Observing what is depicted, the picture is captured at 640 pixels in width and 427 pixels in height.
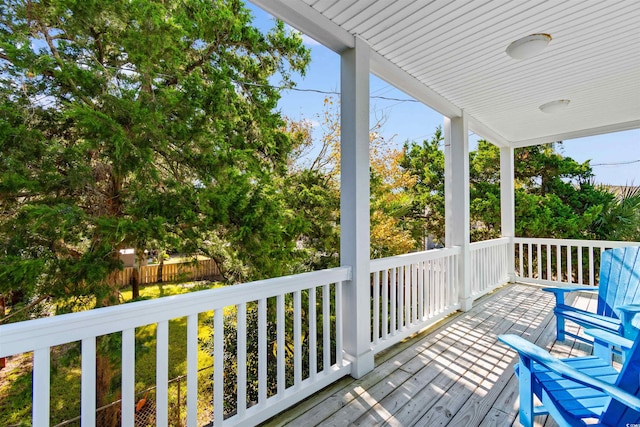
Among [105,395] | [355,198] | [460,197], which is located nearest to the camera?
[355,198]

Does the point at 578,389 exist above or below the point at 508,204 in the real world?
below

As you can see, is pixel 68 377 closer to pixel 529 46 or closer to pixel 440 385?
pixel 440 385

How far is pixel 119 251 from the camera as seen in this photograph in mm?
3281

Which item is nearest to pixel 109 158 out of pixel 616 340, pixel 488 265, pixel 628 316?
pixel 616 340

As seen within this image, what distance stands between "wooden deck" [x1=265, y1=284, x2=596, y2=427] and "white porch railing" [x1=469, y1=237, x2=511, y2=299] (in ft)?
3.26

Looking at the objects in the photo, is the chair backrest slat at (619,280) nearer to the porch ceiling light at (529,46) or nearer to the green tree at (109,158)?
the porch ceiling light at (529,46)

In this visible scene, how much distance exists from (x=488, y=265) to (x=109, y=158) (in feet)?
17.2

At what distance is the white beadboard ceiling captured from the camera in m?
2.05

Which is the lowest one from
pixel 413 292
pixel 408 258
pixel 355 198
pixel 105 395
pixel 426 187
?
pixel 105 395

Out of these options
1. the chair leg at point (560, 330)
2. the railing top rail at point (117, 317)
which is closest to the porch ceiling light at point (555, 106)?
the chair leg at point (560, 330)

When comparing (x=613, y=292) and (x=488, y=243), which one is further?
(x=488, y=243)

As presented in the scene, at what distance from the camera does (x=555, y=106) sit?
3.69m

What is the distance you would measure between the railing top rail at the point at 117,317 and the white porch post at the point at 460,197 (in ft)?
9.29

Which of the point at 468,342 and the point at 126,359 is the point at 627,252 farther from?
the point at 126,359
